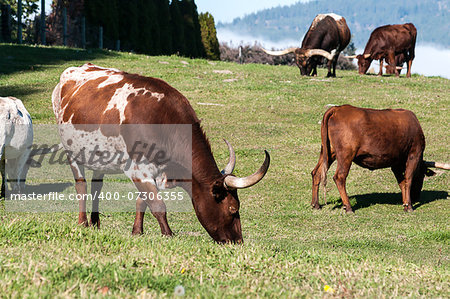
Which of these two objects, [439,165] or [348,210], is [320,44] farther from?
[348,210]

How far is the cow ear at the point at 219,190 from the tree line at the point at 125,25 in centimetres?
2900

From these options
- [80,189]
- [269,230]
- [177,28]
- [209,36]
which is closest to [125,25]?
[177,28]

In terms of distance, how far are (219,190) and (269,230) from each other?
310cm

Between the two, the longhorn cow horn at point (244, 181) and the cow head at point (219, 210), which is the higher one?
the longhorn cow horn at point (244, 181)

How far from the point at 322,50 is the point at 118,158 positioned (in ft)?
67.7

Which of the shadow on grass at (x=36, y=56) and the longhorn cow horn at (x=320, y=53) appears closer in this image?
the shadow on grass at (x=36, y=56)

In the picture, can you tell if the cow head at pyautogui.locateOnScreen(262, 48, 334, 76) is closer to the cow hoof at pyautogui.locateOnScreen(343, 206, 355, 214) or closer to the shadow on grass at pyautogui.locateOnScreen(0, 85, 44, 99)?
the shadow on grass at pyautogui.locateOnScreen(0, 85, 44, 99)

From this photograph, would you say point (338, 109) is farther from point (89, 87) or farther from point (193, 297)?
point (193, 297)

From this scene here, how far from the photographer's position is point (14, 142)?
10820 mm

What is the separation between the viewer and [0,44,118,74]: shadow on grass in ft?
82.8

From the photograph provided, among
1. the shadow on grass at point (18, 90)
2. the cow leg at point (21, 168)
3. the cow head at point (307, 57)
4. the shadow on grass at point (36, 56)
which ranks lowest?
the cow leg at point (21, 168)

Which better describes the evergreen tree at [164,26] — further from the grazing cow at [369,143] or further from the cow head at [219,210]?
the cow head at [219,210]

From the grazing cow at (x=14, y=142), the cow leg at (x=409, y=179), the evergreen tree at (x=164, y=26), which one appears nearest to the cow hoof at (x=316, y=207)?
the cow leg at (x=409, y=179)

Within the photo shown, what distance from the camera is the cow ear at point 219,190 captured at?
6488 millimetres
